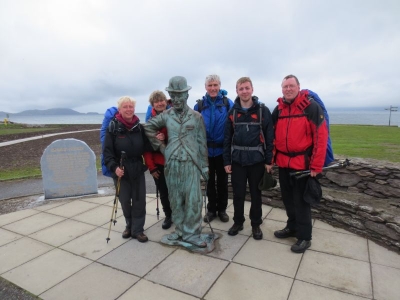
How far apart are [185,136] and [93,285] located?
2219 millimetres

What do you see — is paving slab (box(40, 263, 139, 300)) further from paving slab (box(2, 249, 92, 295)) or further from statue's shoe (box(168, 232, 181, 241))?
statue's shoe (box(168, 232, 181, 241))

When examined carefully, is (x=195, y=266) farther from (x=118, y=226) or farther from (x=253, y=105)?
(x=253, y=105)

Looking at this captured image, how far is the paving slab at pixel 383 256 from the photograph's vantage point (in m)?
3.56

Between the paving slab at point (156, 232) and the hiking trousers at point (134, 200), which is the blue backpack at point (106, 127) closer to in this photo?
the hiking trousers at point (134, 200)

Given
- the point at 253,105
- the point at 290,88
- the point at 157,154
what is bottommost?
the point at 157,154

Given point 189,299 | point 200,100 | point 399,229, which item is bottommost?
point 189,299

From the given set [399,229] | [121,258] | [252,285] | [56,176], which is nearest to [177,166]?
[121,258]

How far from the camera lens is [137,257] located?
3.87 m

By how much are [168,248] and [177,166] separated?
4.21ft

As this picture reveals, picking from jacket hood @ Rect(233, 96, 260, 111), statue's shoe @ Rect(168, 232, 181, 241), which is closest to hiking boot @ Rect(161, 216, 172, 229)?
statue's shoe @ Rect(168, 232, 181, 241)

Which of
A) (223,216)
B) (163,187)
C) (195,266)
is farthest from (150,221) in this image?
(195,266)

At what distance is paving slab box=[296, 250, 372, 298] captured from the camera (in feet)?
10.2

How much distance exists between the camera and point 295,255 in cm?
382

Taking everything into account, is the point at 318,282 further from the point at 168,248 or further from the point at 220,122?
the point at 220,122
